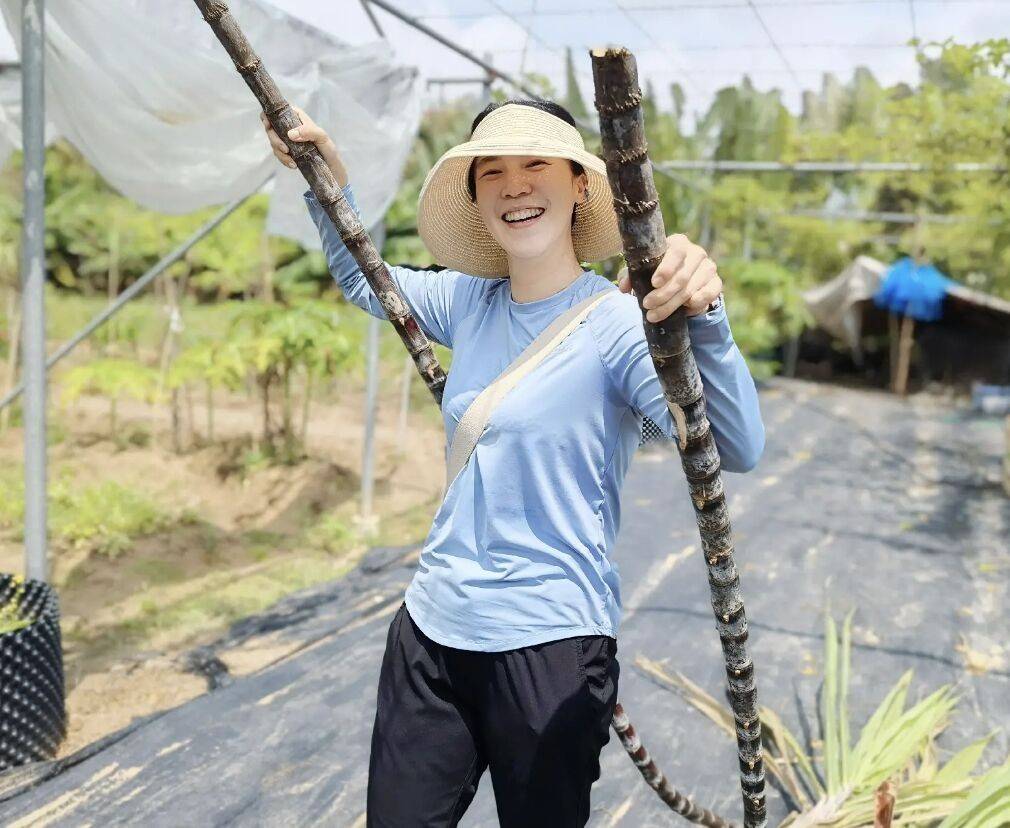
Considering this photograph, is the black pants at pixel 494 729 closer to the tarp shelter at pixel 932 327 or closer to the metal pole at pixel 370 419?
the metal pole at pixel 370 419

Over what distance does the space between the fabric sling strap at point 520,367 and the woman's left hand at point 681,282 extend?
0.32 metres

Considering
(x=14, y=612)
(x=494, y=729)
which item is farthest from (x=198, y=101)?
(x=494, y=729)

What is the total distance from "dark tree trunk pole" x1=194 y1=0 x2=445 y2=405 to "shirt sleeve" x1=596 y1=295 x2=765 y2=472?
315mm

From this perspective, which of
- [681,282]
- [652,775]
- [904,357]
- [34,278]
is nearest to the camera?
[681,282]

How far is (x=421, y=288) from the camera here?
5.19 ft

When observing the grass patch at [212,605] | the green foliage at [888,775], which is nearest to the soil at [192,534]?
the grass patch at [212,605]

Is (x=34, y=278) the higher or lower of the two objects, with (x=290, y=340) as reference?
higher

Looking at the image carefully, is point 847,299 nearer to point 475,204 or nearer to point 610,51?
point 475,204

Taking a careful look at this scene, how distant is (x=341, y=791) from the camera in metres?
2.31

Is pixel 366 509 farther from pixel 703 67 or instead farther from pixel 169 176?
pixel 703 67

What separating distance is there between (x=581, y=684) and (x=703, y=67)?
20.9ft

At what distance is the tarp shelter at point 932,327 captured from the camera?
1073 cm

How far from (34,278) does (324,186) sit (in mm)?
1690

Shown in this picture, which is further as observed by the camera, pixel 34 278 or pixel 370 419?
pixel 370 419
